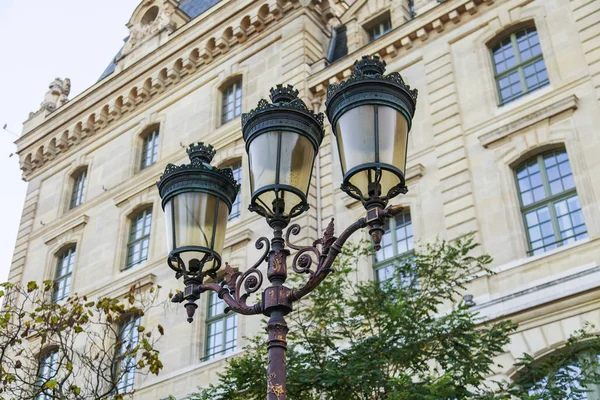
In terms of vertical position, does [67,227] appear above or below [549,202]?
above

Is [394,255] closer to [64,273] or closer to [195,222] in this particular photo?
[195,222]

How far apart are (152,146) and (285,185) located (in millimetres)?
20831

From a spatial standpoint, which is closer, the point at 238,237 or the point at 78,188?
the point at 238,237

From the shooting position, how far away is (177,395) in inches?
812

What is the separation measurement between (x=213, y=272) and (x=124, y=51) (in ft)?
80.4

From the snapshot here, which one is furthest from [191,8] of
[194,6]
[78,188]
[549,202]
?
[549,202]

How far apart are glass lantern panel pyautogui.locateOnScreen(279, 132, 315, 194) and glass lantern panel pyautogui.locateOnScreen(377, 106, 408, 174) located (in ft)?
2.72

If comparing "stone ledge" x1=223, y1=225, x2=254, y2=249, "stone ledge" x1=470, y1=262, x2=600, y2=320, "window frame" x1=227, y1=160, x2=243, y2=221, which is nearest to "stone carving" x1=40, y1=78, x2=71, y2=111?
"window frame" x1=227, y1=160, x2=243, y2=221

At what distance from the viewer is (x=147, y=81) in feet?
94.2

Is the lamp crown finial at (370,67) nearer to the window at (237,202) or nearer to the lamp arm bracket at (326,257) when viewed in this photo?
the lamp arm bracket at (326,257)

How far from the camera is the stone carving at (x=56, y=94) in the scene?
33.6m

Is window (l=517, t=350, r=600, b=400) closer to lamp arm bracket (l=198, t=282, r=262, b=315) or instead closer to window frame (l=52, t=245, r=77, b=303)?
lamp arm bracket (l=198, t=282, r=262, b=315)

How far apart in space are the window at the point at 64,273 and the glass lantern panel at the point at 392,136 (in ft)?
68.6

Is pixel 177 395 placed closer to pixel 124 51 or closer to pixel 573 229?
pixel 573 229
